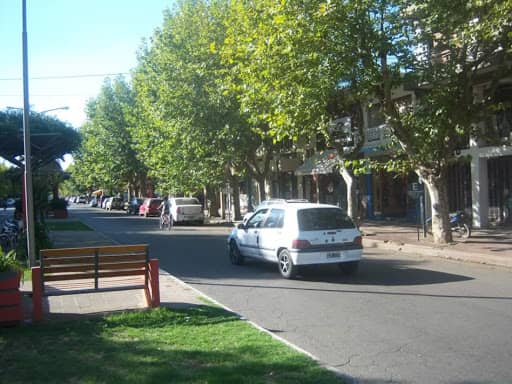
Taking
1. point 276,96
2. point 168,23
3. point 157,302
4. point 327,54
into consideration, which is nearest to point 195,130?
point 168,23

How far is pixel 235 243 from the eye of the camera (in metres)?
13.8

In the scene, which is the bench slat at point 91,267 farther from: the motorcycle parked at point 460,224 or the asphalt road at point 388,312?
the motorcycle parked at point 460,224

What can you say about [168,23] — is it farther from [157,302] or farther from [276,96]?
[157,302]

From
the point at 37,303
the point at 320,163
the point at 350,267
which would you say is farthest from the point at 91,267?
the point at 320,163

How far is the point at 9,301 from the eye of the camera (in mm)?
7285

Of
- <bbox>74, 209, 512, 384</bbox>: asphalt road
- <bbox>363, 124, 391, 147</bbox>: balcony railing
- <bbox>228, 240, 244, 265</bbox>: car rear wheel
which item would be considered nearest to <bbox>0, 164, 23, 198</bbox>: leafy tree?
<bbox>228, 240, 244, 265</bbox>: car rear wheel

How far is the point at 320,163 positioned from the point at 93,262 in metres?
20.4

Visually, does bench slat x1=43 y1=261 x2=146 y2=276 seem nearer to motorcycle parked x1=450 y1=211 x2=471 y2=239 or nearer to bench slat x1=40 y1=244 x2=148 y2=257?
bench slat x1=40 y1=244 x2=148 y2=257

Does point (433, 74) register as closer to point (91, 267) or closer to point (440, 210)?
point (440, 210)

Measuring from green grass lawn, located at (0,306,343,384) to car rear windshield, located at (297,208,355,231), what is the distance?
401cm

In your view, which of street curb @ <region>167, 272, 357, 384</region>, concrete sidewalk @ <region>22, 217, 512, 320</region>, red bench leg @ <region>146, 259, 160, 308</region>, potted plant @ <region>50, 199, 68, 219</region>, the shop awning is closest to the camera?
street curb @ <region>167, 272, 357, 384</region>

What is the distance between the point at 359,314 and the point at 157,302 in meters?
2.91

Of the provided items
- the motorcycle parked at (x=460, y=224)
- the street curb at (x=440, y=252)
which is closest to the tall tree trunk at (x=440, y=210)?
the street curb at (x=440, y=252)

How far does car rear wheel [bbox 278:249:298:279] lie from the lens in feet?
36.9
